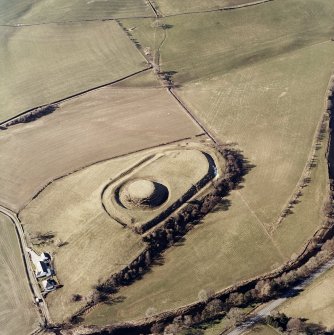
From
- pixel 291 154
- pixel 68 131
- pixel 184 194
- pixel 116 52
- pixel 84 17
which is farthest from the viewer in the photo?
pixel 84 17

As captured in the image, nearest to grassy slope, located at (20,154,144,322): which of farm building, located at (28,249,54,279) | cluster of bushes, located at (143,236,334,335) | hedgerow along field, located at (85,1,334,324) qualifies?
farm building, located at (28,249,54,279)

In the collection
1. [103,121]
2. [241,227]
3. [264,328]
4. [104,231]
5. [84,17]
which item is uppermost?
[84,17]

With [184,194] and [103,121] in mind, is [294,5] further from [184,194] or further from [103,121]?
[184,194]

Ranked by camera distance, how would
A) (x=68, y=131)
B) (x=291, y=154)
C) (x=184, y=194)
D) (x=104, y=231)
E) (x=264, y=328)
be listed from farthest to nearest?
1. (x=68, y=131)
2. (x=291, y=154)
3. (x=184, y=194)
4. (x=104, y=231)
5. (x=264, y=328)

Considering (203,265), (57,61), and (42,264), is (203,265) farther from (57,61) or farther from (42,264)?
(57,61)

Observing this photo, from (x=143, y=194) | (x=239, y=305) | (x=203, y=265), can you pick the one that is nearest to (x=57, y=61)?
(x=143, y=194)

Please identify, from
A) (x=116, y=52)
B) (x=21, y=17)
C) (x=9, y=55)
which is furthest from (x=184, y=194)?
(x=21, y=17)

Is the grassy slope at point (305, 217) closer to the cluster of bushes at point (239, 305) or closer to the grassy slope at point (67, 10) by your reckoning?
the cluster of bushes at point (239, 305)

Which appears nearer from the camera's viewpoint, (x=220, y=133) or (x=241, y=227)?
(x=241, y=227)
